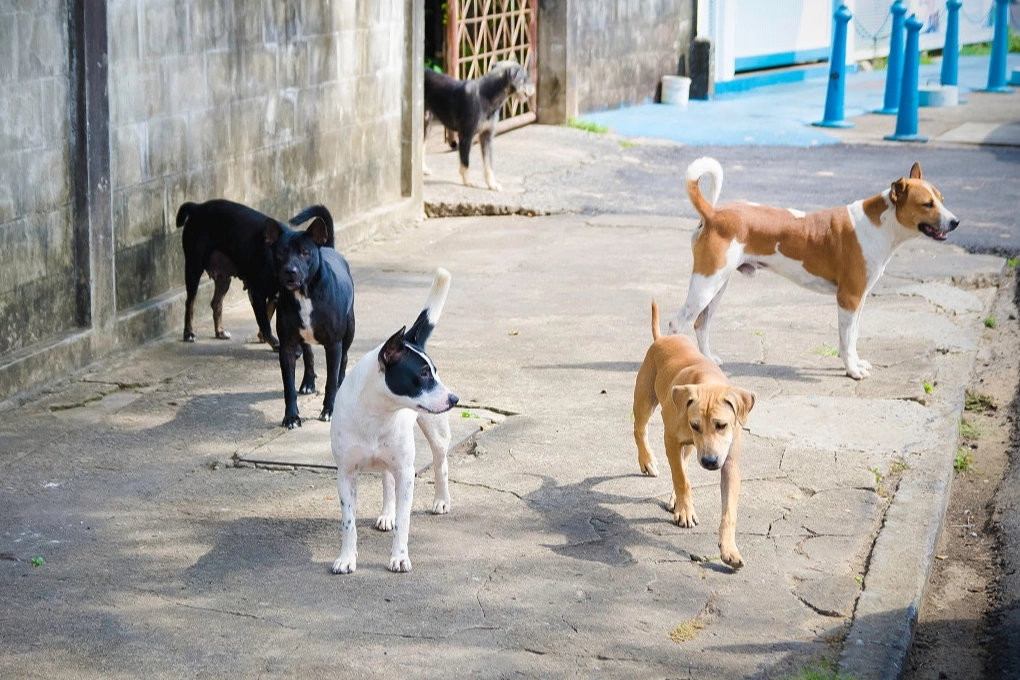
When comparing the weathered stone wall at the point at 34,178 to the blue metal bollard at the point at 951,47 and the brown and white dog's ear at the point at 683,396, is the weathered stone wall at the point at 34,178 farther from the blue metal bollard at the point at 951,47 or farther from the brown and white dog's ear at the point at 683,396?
the blue metal bollard at the point at 951,47

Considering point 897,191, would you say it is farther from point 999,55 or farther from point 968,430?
point 999,55

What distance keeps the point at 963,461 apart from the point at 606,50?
40.4 ft

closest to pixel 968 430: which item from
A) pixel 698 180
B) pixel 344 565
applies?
pixel 698 180

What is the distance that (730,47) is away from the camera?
69.0ft

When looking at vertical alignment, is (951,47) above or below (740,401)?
above

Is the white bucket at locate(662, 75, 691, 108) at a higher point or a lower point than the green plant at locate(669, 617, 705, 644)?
higher

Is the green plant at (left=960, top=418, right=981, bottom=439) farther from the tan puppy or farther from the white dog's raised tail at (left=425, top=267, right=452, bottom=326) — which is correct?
→ the white dog's raised tail at (left=425, top=267, right=452, bottom=326)

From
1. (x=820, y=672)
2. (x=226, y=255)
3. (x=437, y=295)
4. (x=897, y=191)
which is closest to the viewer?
(x=820, y=672)

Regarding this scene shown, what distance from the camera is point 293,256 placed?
6609mm

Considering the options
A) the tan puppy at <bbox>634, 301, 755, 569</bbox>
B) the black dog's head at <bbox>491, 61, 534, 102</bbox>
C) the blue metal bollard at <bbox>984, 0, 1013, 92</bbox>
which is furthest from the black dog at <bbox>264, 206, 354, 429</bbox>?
the blue metal bollard at <bbox>984, 0, 1013, 92</bbox>

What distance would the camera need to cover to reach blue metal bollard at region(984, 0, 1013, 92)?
22141 millimetres

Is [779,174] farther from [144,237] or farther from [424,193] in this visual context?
[144,237]

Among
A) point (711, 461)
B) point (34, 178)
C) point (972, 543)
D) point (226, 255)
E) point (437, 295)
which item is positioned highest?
point (34, 178)

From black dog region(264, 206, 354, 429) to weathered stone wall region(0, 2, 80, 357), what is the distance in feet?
4.67
